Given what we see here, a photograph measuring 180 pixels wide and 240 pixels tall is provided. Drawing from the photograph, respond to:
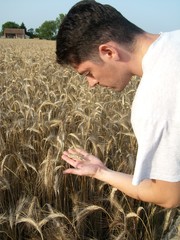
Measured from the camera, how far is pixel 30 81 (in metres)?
5.20

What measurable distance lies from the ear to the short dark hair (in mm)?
31

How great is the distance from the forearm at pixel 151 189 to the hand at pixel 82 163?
0.10 m

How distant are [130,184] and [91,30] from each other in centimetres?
71

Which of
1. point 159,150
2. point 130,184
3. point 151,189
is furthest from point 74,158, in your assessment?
point 159,150

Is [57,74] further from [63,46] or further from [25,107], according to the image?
[63,46]

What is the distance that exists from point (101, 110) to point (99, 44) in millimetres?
1802

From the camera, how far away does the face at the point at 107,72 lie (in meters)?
1.68

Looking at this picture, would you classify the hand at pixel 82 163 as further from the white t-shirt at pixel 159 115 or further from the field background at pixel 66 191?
the white t-shirt at pixel 159 115

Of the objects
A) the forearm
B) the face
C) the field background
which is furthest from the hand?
the face

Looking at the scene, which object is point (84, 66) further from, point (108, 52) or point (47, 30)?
point (47, 30)

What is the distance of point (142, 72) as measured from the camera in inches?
66.4

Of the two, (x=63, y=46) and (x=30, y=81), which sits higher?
(x=63, y=46)

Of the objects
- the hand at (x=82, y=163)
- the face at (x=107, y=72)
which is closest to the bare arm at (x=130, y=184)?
the hand at (x=82, y=163)

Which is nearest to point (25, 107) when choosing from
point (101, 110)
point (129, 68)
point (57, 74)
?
point (101, 110)
